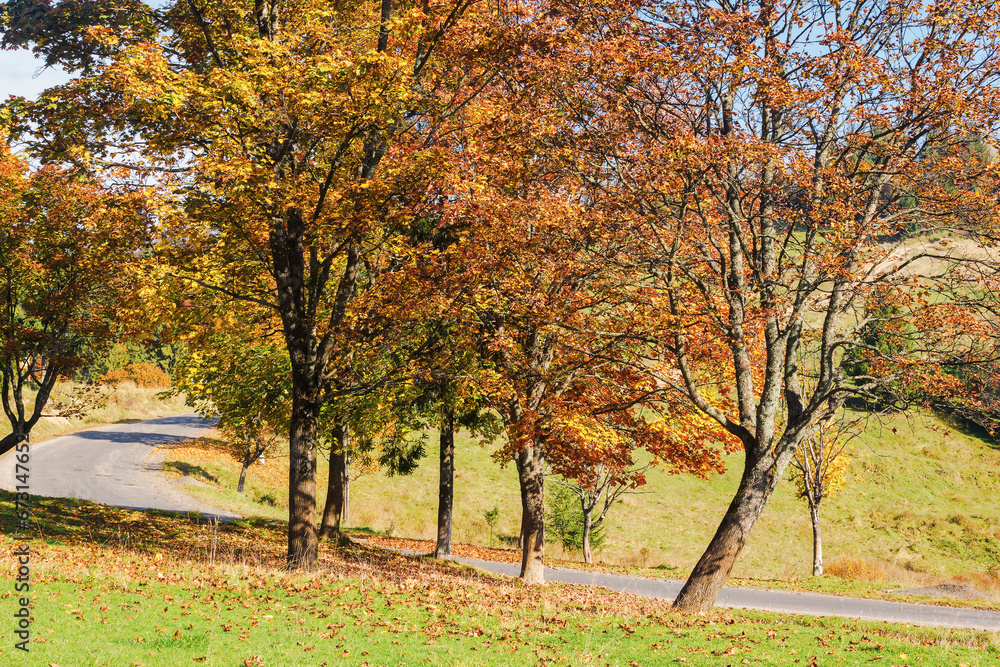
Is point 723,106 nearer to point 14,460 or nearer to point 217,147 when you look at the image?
point 217,147

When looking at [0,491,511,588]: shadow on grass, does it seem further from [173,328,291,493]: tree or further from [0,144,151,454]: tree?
[173,328,291,493]: tree

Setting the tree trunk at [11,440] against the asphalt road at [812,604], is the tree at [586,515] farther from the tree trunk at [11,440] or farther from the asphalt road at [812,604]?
the tree trunk at [11,440]

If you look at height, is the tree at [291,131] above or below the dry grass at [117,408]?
above

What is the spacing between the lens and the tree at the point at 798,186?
36.9 feet

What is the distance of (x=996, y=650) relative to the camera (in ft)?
30.9

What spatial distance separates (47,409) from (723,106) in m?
48.7

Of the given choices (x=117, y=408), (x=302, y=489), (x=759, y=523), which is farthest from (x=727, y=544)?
(x=117, y=408)

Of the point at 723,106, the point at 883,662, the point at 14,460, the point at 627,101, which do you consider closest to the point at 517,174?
the point at 627,101

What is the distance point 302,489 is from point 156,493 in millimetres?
19733

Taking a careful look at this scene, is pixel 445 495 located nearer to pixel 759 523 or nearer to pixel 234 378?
pixel 234 378

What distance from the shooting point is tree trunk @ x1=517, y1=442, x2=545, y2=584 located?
54.1 feet

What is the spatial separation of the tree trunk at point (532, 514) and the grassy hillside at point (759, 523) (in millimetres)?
12054

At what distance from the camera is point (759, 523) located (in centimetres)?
4347

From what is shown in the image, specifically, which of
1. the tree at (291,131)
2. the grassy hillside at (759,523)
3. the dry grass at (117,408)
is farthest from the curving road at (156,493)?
the tree at (291,131)
